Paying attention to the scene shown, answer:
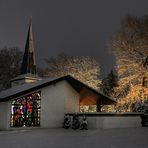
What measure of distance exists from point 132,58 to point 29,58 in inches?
499

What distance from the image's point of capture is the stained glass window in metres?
22.2

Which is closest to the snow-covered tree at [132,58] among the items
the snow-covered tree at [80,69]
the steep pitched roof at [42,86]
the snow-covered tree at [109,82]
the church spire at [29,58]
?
the steep pitched roof at [42,86]

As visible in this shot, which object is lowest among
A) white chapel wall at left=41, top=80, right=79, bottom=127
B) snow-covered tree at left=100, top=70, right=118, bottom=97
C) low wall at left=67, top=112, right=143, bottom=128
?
low wall at left=67, top=112, right=143, bottom=128

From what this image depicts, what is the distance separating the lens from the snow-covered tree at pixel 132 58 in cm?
2764

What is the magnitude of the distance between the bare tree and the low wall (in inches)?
982

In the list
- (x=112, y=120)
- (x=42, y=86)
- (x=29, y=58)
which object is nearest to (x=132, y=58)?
(x=112, y=120)

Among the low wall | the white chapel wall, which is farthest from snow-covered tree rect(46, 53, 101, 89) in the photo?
the low wall

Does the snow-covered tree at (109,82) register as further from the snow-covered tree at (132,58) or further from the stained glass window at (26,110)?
the stained glass window at (26,110)

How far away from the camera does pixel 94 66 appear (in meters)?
42.6

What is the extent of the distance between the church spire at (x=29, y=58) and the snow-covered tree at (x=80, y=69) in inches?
212

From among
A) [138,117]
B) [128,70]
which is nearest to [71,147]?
[138,117]

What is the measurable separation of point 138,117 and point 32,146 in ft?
42.4

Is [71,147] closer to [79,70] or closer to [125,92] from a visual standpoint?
[125,92]

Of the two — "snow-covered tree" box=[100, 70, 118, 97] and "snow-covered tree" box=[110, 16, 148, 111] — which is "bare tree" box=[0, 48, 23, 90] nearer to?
"snow-covered tree" box=[100, 70, 118, 97]
